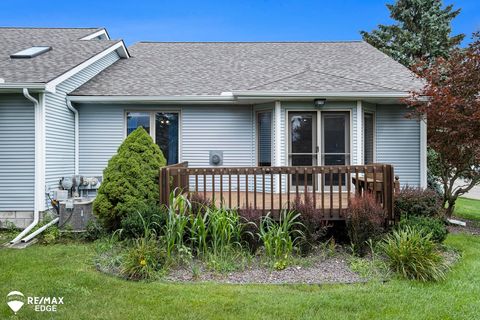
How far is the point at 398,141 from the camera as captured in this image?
362 inches

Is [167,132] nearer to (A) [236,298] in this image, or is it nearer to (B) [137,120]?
(B) [137,120]

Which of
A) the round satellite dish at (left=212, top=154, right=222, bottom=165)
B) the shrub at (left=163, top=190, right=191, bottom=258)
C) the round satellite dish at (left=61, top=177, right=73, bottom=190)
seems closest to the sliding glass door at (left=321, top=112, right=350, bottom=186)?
the round satellite dish at (left=212, top=154, right=222, bottom=165)

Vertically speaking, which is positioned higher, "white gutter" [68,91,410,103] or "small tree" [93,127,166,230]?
"white gutter" [68,91,410,103]

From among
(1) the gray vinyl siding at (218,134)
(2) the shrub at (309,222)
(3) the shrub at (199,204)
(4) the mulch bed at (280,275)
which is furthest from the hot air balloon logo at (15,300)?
(1) the gray vinyl siding at (218,134)

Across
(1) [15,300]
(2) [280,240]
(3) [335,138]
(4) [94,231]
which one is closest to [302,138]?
(3) [335,138]

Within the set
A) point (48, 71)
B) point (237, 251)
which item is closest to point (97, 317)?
point (237, 251)

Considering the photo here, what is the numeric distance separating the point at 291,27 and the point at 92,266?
106 ft

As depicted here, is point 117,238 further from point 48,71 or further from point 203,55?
point 203,55

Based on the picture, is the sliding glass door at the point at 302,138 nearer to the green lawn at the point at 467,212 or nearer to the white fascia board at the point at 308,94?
the white fascia board at the point at 308,94

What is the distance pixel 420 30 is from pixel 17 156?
21698 mm

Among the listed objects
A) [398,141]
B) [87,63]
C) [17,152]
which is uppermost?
[87,63]

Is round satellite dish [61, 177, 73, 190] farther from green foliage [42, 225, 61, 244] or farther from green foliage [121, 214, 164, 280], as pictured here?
green foliage [121, 214, 164, 280]

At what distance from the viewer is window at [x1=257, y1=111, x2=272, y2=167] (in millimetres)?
8953

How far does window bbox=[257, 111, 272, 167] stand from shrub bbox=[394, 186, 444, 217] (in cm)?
334
